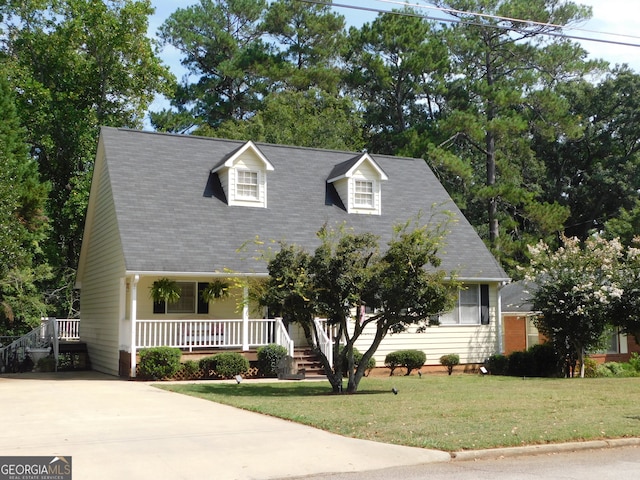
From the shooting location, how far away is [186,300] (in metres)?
24.0

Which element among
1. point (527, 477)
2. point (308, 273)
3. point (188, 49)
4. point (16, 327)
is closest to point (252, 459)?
point (527, 477)

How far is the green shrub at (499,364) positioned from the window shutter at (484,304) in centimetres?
141

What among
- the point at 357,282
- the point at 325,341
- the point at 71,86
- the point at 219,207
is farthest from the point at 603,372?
the point at 71,86

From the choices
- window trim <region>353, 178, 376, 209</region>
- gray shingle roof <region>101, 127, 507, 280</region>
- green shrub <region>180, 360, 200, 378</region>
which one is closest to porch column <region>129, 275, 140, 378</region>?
gray shingle roof <region>101, 127, 507, 280</region>

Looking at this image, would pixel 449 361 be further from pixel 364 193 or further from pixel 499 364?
pixel 364 193

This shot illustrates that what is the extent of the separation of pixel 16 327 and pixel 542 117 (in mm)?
30314

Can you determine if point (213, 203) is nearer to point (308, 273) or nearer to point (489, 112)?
point (308, 273)

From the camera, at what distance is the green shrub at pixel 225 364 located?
21484 millimetres

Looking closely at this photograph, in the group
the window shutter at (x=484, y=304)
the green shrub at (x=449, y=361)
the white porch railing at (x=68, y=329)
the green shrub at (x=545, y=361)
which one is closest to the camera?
the green shrub at (x=545, y=361)

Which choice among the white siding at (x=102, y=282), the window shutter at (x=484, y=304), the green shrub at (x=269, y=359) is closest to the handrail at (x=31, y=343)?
the white siding at (x=102, y=282)

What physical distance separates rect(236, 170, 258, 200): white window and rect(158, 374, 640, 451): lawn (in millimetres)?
7341

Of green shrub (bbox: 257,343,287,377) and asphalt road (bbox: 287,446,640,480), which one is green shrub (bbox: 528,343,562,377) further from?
asphalt road (bbox: 287,446,640,480)

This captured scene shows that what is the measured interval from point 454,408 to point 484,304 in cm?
1285

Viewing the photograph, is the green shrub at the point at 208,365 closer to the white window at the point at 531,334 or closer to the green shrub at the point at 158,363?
the green shrub at the point at 158,363
